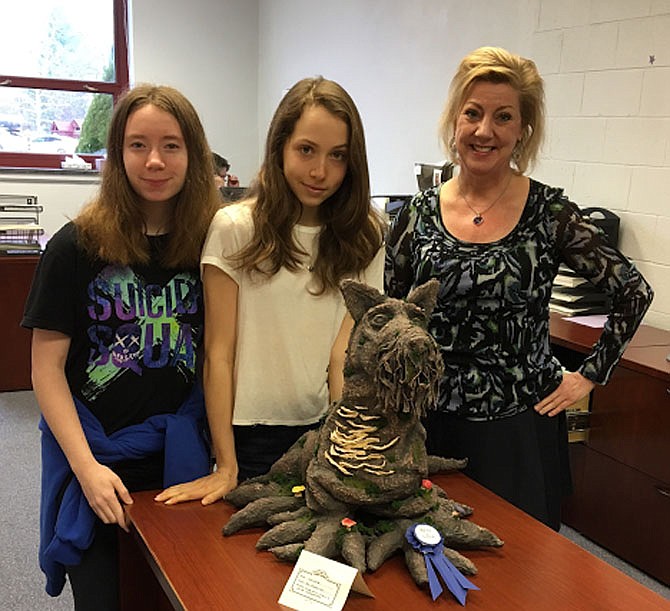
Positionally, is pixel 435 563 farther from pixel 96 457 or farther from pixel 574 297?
pixel 574 297

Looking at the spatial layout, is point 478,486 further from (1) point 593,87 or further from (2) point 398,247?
(1) point 593,87

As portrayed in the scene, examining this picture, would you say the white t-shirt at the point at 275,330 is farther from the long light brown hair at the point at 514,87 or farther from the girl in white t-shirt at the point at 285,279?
the long light brown hair at the point at 514,87

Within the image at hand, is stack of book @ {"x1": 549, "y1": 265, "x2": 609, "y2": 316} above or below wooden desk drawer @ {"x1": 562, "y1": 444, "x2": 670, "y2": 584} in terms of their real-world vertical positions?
above

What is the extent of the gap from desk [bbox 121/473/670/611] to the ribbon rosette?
0.01 m

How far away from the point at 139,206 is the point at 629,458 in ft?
5.96

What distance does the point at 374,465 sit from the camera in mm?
1084

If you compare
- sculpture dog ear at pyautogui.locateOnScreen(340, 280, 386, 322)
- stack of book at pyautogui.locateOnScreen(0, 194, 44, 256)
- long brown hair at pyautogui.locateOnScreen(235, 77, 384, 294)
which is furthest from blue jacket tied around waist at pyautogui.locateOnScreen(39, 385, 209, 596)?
stack of book at pyautogui.locateOnScreen(0, 194, 44, 256)

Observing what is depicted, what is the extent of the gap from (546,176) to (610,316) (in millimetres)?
1600

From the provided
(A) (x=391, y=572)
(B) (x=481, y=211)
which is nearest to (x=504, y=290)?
(B) (x=481, y=211)

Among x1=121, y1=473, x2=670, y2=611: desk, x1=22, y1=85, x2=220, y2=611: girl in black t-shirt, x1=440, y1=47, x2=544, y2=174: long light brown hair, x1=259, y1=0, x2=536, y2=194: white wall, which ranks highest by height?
x1=259, y1=0, x2=536, y2=194: white wall

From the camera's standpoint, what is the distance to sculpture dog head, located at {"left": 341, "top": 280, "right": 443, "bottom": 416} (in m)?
1.01

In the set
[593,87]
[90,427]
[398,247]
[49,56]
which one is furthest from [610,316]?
[49,56]

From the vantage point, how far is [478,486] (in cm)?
137

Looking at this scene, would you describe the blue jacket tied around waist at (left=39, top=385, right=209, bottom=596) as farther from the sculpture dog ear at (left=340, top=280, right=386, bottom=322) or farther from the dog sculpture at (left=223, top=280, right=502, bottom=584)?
the sculpture dog ear at (left=340, top=280, right=386, bottom=322)
